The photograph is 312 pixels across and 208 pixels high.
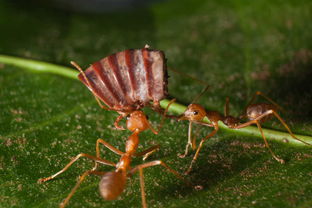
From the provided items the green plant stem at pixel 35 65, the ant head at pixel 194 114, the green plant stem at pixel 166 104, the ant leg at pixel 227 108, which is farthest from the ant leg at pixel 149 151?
the green plant stem at pixel 35 65

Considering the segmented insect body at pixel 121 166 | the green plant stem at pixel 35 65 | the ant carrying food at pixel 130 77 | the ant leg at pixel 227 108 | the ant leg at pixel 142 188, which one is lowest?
the ant leg at pixel 142 188

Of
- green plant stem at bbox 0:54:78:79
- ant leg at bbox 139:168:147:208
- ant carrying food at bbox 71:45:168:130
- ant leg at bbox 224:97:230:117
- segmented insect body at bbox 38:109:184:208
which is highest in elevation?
green plant stem at bbox 0:54:78:79

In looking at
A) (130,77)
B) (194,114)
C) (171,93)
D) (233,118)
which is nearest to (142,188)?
(130,77)

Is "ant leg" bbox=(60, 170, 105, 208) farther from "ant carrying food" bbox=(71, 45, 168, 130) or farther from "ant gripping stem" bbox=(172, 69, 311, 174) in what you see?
"ant gripping stem" bbox=(172, 69, 311, 174)

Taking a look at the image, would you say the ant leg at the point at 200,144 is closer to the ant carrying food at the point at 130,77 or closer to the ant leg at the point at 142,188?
the ant leg at the point at 142,188

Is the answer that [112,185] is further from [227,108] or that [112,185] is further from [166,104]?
[227,108]

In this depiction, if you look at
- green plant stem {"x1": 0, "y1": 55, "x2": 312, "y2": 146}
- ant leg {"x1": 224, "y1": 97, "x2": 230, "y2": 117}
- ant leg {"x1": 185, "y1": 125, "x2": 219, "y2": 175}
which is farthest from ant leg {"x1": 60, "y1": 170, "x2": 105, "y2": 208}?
ant leg {"x1": 224, "y1": 97, "x2": 230, "y2": 117}
